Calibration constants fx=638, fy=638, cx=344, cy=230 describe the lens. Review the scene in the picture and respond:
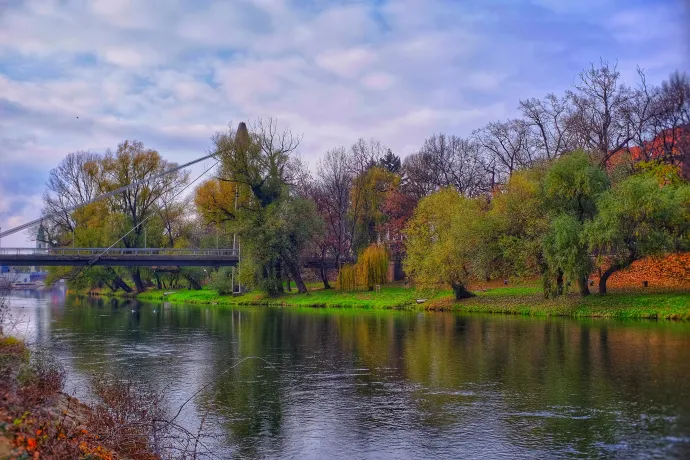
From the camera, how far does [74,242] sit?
71.6 metres

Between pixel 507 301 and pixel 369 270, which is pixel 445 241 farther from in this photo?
pixel 369 270

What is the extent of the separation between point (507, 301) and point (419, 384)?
28305 millimetres

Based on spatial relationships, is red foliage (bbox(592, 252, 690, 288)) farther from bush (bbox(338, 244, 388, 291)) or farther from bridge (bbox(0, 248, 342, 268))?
bridge (bbox(0, 248, 342, 268))

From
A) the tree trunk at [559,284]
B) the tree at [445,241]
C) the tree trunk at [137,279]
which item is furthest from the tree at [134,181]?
the tree trunk at [559,284]

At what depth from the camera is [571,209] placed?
41.4 meters

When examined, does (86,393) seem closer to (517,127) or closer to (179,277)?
(517,127)

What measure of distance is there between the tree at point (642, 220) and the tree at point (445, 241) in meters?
8.87

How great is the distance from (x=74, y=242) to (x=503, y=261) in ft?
163

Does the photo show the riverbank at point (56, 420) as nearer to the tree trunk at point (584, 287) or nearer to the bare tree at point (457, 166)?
the tree trunk at point (584, 287)

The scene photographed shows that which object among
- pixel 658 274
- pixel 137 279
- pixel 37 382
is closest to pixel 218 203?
pixel 137 279

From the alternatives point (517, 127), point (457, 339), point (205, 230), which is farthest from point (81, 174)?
point (457, 339)

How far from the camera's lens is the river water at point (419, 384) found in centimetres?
1371

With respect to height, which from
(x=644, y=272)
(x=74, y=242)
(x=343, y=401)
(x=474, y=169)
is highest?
(x=474, y=169)

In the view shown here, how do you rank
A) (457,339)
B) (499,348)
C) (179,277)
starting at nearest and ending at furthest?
(499,348) → (457,339) → (179,277)
